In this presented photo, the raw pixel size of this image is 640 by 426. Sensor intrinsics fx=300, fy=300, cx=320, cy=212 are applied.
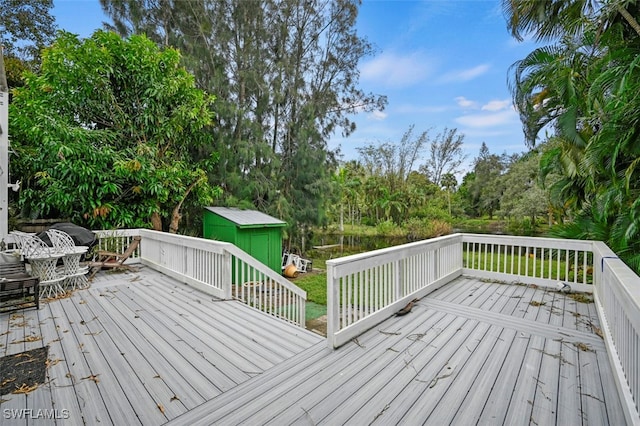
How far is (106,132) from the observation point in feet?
23.9

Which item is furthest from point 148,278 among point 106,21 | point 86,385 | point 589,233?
point 106,21

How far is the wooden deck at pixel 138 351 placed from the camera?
2014mm

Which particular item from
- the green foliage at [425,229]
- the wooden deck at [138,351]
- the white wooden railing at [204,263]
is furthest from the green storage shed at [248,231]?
the green foliage at [425,229]

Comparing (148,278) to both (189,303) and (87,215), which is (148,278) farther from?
(87,215)

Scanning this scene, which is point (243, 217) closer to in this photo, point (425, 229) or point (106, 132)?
point (106, 132)

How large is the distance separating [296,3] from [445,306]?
38.3 ft

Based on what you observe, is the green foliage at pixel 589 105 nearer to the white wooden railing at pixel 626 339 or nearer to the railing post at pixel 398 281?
the white wooden railing at pixel 626 339

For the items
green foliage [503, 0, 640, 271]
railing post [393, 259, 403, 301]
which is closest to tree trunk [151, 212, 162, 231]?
railing post [393, 259, 403, 301]

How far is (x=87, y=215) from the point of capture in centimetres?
708

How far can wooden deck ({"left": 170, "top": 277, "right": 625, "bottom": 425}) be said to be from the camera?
1.95 metres

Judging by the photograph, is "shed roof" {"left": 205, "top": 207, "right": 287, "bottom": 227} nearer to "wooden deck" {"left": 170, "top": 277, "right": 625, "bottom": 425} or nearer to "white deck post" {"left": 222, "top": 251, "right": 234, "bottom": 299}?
"white deck post" {"left": 222, "top": 251, "right": 234, "bottom": 299}

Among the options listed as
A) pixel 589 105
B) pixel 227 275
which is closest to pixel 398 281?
pixel 227 275

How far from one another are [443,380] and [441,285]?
9.64ft

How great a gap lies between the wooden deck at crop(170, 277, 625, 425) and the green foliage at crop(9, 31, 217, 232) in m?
6.46
